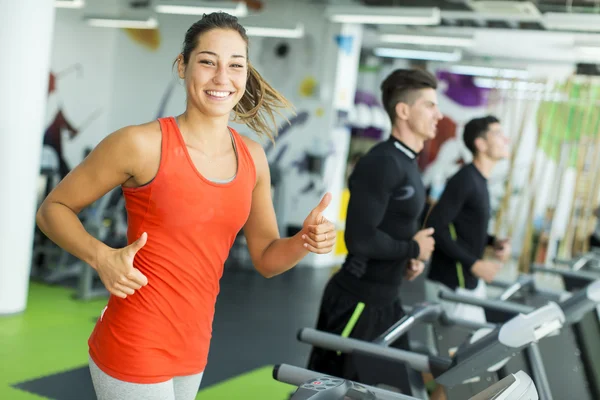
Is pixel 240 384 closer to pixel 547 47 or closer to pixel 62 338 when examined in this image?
pixel 62 338

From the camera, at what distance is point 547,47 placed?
Result: 1130 cm

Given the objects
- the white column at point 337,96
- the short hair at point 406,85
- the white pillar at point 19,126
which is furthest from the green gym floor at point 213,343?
the white column at point 337,96

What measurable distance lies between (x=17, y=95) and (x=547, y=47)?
8.68 meters

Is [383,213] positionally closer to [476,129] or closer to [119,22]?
[476,129]

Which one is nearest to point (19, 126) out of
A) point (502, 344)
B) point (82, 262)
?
point (82, 262)

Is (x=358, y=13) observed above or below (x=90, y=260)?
above

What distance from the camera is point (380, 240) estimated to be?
9.35ft

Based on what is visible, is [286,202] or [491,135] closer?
[491,135]

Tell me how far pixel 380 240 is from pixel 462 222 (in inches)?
44.9

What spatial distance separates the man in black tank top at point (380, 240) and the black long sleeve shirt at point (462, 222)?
0.65m

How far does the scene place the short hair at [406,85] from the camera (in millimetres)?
3139

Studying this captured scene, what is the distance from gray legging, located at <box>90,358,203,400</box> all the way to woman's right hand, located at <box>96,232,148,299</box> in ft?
0.84

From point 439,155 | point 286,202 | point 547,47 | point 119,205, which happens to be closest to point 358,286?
point 119,205

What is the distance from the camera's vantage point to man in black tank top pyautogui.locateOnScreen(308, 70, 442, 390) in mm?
2855
